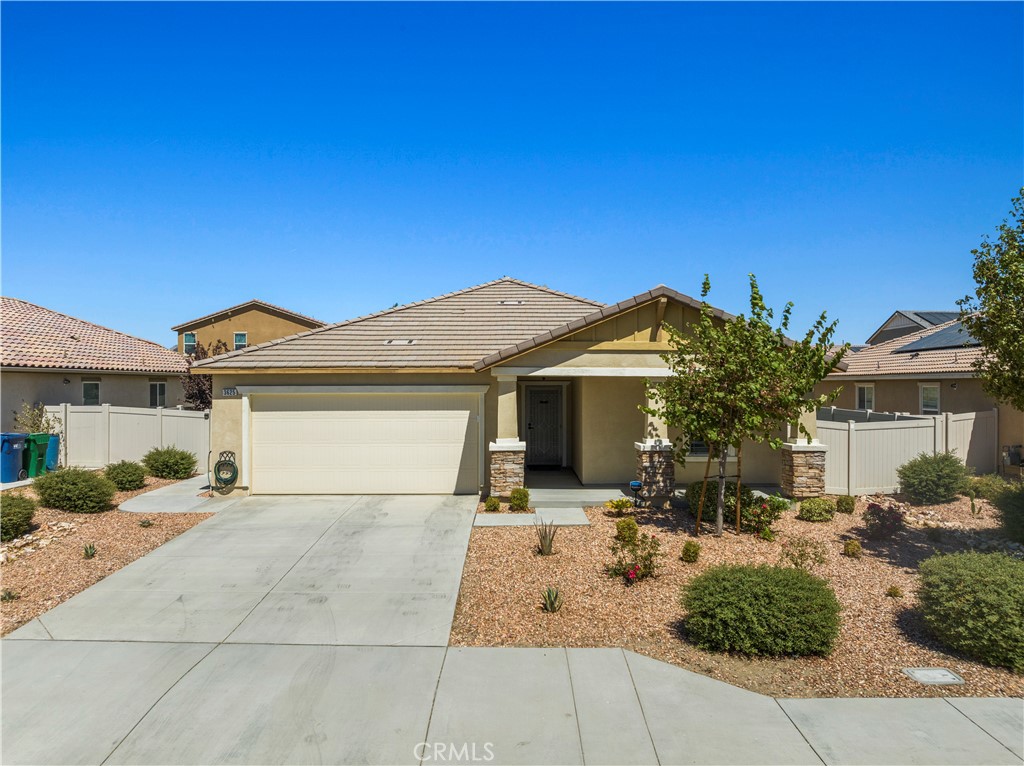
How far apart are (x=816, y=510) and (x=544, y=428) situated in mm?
7833

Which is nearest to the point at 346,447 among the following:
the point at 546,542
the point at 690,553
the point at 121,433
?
the point at 546,542

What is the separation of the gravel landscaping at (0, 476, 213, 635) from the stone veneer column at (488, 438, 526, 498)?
584 cm

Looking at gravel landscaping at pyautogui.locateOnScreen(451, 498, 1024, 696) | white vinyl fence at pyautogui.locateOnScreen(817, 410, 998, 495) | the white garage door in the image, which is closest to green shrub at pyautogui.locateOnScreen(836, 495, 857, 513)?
gravel landscaping at pyautogui.locateOnScreen(451, 498, 1024, 696)

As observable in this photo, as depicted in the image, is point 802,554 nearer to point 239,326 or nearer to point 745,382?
point 745,382

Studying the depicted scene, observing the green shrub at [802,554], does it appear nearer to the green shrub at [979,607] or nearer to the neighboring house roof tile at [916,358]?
the green shrub at [979,607]

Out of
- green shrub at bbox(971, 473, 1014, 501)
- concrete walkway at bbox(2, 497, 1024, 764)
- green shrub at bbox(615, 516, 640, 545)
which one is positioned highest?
green shrub at bbox(971, 473, 1014, 501)

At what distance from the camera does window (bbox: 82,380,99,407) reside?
757 inches

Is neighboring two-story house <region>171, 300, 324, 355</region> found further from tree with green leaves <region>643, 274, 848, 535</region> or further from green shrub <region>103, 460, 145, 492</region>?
tree with green leaves <region>643, 274, 848, 535</region>

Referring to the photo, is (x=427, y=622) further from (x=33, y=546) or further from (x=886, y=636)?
(x=33, y=546)

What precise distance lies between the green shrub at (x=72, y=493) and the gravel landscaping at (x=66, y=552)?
0.16 meters

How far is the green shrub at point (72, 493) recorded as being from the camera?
1124 cm

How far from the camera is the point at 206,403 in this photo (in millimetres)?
21516

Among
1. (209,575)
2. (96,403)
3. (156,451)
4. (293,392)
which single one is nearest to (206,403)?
(96,403)

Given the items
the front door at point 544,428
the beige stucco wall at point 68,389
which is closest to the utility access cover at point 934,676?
the front door at point 544,428
